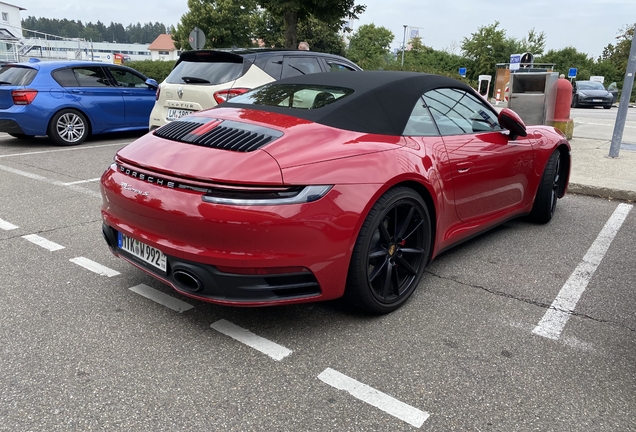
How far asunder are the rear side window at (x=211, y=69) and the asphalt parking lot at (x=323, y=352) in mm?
3351

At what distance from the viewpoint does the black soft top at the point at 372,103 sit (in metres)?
3.03

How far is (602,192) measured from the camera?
6.19m

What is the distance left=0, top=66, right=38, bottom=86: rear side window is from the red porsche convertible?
6.56 meters

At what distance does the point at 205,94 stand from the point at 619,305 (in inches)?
203

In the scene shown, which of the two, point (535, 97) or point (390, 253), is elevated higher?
point (535, 97)

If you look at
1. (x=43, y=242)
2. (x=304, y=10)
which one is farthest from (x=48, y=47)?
(x=43, y=242)

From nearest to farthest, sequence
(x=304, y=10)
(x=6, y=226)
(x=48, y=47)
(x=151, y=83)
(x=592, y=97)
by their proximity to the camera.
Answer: (x=6, y=226) < (x=151, y=83) < (x=304, y=10) < (x=592, y=97) < (x=48, y=47)

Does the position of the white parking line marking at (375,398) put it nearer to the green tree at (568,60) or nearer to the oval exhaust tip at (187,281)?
the oval exhaust tip at (187,281)

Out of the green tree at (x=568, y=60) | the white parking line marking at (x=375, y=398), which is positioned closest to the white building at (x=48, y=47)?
the white parking line marking at (x=375, y=398)

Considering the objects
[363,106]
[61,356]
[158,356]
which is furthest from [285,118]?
[61,356]

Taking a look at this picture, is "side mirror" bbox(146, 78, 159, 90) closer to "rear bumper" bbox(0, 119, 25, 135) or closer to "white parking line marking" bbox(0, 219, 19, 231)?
"rear bumper" bbox(0, 119, 25, 135)

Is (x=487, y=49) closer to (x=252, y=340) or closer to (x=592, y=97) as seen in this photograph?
(x=592, y=97)

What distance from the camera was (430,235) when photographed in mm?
3244

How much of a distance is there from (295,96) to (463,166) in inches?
47.1
